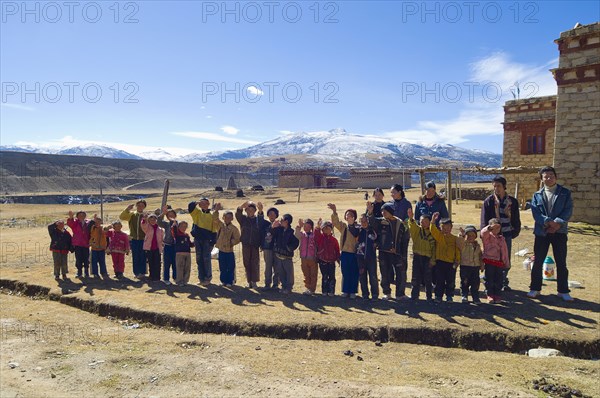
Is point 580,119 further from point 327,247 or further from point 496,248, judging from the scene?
point 327,247

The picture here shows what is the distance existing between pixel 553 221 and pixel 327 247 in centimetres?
355

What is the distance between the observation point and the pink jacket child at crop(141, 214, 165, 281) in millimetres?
7918

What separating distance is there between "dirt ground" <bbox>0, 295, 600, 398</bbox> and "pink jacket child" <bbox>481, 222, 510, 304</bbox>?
1703 mm

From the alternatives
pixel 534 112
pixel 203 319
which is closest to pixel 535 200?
pixel 203 319

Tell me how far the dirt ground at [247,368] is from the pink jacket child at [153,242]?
222 cm

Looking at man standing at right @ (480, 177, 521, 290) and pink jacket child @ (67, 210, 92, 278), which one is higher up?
man standing at right @ (480, 177, 521, 290)

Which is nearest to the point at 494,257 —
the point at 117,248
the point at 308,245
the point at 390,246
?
the point at 390,246

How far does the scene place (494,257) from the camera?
6.52 metres

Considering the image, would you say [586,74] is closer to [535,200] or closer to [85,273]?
[535,200]

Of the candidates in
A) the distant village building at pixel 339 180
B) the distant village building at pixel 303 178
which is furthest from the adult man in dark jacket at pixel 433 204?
the distant village building at pixel 303 178

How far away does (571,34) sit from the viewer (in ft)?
43.9

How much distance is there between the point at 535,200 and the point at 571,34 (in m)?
9.90

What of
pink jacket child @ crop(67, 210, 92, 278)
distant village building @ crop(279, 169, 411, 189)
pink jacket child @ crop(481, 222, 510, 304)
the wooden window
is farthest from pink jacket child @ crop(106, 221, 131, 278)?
distant village building @ crop(279, 169, 411, 189)

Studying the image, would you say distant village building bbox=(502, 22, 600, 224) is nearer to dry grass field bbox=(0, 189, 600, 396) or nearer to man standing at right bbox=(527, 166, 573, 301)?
dry grass field bbox=(0, 189, 600, 396)
